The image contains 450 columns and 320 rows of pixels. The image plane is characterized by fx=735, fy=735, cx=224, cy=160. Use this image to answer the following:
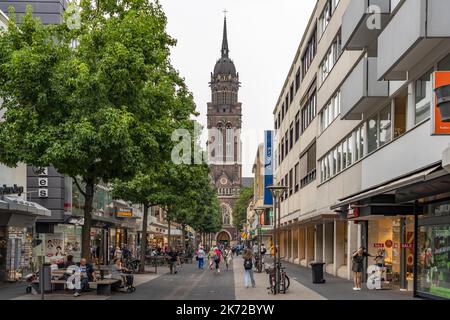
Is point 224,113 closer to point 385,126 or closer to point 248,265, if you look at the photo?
point 248,265

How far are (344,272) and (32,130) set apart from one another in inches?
706

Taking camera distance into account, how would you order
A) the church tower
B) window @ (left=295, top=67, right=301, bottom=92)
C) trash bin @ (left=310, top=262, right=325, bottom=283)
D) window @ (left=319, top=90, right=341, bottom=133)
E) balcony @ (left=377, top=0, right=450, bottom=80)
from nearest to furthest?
balcony @ (left=377, top=0, right=450, bottom=80)
trash bin @ (left=310, top=262, right=325, bottom=283)
window @ (left=319, top=90, right=341, bottom=133)
window @ (left=295, top=67, right=301, bottom=92)
the church tower

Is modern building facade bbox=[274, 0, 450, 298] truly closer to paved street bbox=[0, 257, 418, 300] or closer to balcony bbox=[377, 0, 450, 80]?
balcony bbox=[377, 0, 450, 80]

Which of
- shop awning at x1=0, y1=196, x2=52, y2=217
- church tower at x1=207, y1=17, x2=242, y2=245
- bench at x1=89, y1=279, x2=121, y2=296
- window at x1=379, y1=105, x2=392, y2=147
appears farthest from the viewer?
church tower at x1=207, y1=17, x2=242, y2=245

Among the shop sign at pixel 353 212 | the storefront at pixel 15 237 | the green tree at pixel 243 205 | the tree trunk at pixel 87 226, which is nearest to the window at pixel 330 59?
the shop sign at pixel 353 212

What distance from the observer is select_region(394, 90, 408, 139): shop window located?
23972 millimetres

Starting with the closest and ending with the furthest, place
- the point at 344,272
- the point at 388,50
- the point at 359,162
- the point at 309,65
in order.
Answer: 1. the point at 388,50
2. the point at 359,162
3. the point at 344,272
4. the point at 309,65

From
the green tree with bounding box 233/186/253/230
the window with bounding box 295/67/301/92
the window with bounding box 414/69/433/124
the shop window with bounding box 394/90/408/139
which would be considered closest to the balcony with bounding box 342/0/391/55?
the shop window with bounding box 394/90/408/139

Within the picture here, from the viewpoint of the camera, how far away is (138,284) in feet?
99.4

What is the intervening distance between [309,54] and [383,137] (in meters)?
22.8

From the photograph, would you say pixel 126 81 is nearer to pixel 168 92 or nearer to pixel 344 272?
pixel 168 92

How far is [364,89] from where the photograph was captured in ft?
82.5

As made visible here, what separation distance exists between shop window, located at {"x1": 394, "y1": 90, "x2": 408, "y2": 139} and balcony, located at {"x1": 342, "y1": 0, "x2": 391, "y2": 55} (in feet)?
7.94

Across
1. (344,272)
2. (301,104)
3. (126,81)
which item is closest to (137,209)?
(301,104)
